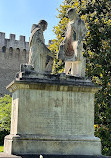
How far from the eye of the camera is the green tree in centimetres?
1551

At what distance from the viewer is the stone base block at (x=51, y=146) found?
8672mm

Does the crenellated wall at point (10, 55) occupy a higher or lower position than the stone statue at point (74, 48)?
higher

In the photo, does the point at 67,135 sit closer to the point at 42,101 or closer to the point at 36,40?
the point at 42,101

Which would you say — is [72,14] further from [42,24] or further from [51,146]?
[51,146]

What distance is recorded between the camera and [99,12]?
58.2 feet

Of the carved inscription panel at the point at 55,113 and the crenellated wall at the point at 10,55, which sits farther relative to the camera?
the crenellated wall at the point at 10,55

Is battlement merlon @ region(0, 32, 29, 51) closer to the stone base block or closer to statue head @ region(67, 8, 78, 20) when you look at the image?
statue head @ region(67, 8, 78, 20)

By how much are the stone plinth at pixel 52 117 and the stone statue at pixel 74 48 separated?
57 cm

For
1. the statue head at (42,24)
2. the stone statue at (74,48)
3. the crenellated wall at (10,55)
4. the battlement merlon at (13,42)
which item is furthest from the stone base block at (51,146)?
the battlement merlon at (13,42)

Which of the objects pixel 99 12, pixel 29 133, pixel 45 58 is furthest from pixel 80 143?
pixel 99 12

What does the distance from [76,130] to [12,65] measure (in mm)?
38444

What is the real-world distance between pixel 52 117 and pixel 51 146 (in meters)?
0.84

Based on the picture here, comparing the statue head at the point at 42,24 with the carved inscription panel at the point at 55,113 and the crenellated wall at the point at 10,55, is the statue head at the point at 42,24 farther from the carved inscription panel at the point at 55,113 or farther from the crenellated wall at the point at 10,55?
the crenellated wall at the point at 10,55

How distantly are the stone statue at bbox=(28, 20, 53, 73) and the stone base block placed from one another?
7.37 ft
